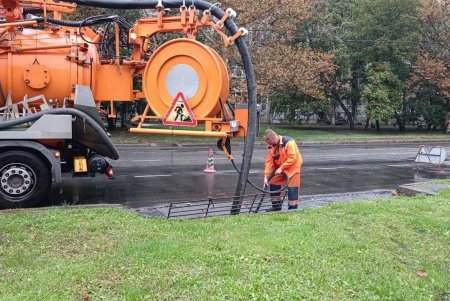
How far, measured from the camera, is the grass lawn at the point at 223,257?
Result: 12.8 feet

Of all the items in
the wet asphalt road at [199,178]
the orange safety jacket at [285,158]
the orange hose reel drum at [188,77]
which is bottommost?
the wet asphalt road at [199,178]

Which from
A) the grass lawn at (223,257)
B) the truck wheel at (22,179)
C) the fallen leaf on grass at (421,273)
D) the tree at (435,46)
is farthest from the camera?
the tree at (435,46)

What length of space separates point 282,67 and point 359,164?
9.35m

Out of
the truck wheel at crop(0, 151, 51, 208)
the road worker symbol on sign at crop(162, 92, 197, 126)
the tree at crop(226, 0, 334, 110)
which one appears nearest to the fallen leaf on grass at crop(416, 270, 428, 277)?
the road worker symbol on sign at crop(162, 92, 197, 126)

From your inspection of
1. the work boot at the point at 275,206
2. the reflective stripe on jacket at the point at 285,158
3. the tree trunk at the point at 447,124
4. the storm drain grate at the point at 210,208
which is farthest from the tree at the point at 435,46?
the storm drain grate at the point at 210,208

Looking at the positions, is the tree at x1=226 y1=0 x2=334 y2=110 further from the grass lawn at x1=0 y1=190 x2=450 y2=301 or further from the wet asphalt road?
the grass lawn at x1=0 y1=190 x2=450 y2=301

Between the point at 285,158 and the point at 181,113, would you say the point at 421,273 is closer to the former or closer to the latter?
the point at 285,158

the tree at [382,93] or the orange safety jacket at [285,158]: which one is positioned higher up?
the tree at [382,93]

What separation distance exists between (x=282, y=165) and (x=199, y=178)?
4514mm

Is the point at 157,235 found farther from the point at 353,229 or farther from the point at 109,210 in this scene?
the point at 353,229

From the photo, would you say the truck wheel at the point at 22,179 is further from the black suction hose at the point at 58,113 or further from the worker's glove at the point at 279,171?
the worker's glove at the point at 279,171

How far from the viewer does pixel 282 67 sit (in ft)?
79.3

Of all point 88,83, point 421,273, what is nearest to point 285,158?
point 421,273

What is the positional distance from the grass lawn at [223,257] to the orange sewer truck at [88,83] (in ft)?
4.66
